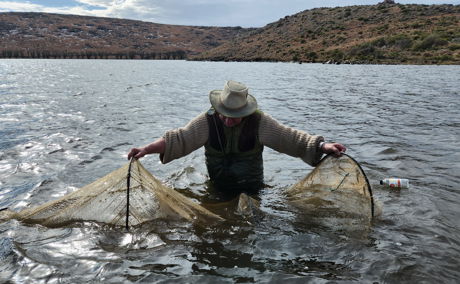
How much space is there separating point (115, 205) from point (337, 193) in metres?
3.54

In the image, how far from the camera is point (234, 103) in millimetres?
5938

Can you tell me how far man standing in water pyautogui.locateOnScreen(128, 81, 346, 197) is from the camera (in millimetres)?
6020

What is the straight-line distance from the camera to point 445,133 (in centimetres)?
1246

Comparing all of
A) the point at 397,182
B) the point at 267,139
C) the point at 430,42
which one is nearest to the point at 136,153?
the point at 267,139

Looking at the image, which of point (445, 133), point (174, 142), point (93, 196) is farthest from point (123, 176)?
point (445, 133)

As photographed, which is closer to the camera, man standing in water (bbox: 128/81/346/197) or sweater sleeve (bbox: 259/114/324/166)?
man standing in water (bbox: 128/81/346/197)

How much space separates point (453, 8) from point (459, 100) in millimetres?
71962

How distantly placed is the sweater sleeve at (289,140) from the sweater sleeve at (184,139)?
980 millimetres

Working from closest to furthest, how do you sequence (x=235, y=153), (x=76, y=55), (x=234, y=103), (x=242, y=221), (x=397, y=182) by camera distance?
(x=242, y=221), (x=234, y=103), (x=235, y=153), (x=397, y=182), (x=76, y=55)

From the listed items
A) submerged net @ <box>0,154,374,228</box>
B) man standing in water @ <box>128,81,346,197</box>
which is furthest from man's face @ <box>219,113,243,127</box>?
submerged net @ <box>0,154,374,228</box>

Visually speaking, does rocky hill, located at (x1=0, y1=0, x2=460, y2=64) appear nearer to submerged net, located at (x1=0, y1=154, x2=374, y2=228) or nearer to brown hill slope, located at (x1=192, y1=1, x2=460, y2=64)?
brown hill slope, located at (x1=192, y1=1, x2=460, y2=64)

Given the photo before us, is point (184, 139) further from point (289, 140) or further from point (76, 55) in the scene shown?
point (76, 55)

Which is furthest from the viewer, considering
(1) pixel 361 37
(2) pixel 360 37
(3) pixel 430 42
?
(2) pixel 360 37

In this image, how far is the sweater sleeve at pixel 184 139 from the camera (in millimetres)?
6168
